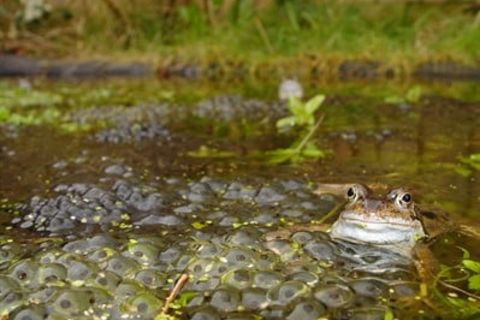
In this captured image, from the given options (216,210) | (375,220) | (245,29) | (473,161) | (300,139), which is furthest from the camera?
(245,29)

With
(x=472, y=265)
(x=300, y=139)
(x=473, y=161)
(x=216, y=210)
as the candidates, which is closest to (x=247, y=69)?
(x=300, y=139)

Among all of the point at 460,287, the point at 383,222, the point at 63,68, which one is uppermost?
the point at 383,222

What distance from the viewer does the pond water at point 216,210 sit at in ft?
6.56

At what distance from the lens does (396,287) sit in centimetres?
207

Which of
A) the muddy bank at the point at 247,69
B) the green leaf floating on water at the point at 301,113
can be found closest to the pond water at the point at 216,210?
the green leaf floating on water at the point at 301,113

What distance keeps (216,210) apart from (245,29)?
7.42 meters

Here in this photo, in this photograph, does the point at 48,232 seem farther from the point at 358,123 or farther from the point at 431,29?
the point at 431,29

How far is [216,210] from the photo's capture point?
2912 millimetres

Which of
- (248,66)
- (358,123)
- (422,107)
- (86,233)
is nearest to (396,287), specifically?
(86,233)

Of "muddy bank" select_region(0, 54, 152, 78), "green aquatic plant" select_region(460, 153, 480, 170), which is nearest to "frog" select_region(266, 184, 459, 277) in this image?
"green aquatic plant" select_region(460, 153, 480, 170)

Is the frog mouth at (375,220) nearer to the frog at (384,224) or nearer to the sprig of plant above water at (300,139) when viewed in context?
the frog at (384,224)

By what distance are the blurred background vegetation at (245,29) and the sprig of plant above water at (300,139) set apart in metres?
4.07

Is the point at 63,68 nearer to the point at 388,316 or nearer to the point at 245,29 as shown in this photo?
the point at 245,29

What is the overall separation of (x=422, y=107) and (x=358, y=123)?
86cm
